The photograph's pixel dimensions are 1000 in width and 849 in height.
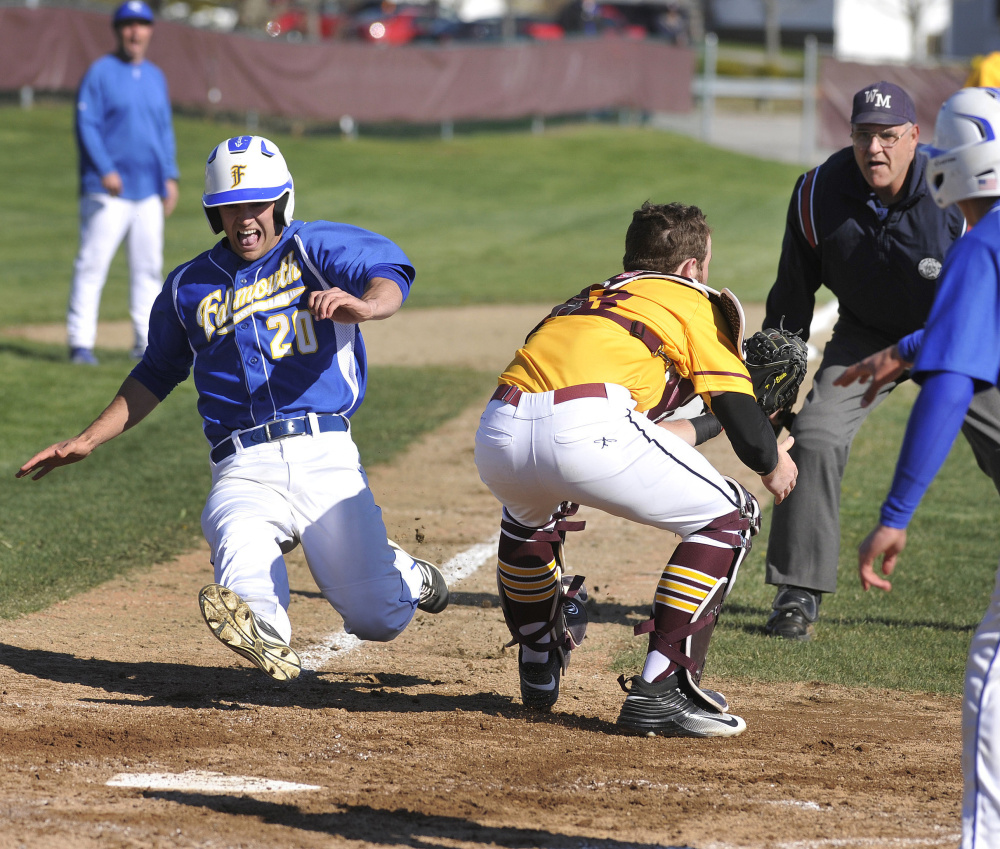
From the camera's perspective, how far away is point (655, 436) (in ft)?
14.3

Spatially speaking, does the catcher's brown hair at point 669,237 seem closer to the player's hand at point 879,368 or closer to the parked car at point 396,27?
the player's hand at point 879,368

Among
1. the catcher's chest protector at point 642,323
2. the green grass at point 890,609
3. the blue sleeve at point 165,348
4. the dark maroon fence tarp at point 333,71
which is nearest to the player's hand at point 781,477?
the catcher's chest protector at point 642,323

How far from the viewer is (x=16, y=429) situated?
9.35 meters

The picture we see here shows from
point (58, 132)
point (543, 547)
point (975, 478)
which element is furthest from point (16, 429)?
point (58, 132)

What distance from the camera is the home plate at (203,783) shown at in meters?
3.80

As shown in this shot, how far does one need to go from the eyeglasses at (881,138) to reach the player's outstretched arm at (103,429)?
3077 mm

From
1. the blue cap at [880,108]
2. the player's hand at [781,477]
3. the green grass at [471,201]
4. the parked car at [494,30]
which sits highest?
the blue cap at [880,108]

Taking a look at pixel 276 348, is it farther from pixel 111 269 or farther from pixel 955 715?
pixel 111 269

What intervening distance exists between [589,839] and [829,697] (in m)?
1.86

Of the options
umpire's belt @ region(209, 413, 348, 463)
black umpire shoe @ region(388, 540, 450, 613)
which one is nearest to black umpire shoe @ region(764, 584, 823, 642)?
black umpire shoe @ region(388, 540, 450, 613)

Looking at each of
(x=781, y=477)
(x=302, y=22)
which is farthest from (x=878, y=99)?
(x=302, y=22)

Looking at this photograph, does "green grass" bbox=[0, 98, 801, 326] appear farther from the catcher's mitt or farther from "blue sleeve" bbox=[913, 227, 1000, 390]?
"blue sleeve" bbox=[913, 227, 1000, 390]

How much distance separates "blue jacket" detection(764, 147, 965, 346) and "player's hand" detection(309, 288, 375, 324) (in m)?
2.22

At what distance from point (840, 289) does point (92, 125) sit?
23.0ft
